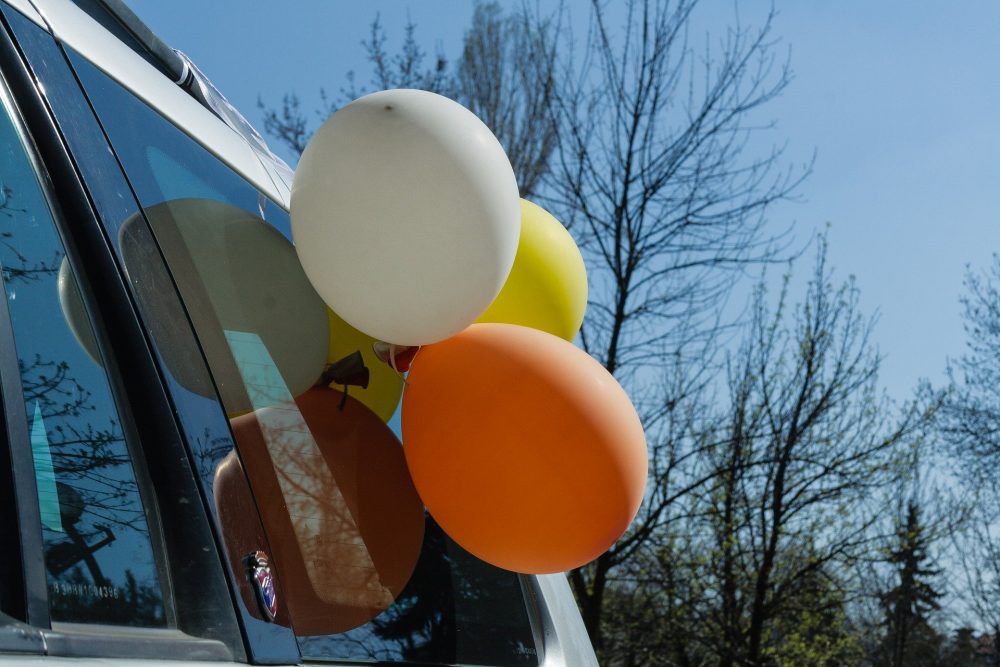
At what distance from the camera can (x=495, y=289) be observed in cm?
163

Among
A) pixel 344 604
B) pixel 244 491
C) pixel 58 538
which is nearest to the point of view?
pixel 58 538

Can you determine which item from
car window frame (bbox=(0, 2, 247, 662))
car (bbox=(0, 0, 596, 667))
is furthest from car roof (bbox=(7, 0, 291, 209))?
car window frame (bbox=(0, 2, 247, 662))

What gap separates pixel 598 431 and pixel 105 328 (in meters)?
0.72

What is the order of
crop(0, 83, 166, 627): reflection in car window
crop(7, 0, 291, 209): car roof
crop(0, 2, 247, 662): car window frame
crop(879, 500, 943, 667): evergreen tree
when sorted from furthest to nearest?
crop(879, 500, 943, 667): evergreen tree, crop(7, 0, 291, 209): car roof, crop(0, 2, 247, 662): car window frame, crop(0, 83, 166, 627): reflection in car window

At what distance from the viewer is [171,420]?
107 cm

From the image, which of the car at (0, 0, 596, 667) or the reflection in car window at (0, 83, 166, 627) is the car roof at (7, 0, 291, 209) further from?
the reflection in car window at (0, 83, 166, 627)

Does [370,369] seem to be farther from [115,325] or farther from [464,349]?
[115,325]

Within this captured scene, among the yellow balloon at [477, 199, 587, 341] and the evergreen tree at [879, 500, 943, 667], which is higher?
the evergreen tree at [879, 500, 943, 667]

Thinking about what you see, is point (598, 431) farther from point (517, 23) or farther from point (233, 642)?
point (517, 23)

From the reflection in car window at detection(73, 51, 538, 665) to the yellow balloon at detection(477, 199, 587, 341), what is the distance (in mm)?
371

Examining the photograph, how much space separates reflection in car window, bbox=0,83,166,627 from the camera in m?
0.89

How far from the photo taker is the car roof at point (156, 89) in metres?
1.21

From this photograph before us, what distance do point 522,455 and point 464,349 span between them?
0.21m

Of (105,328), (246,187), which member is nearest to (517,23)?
(246,187)
